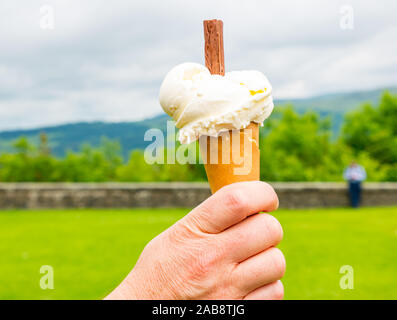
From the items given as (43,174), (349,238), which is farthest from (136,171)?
(349,238)

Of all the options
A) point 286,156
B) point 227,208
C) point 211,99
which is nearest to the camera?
point 227,208

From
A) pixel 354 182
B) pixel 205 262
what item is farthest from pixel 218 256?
pixel 354 182

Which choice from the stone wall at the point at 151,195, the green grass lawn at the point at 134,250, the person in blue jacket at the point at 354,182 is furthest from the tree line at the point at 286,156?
the person in blue jacket at the point at 354,182

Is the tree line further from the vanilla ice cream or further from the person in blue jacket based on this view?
the vanilla ice cream

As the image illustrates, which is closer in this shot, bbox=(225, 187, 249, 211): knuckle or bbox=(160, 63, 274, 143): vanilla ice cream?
bbox=(225, 187, 249, 211): knuckle

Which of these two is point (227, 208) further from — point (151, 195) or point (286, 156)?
point (286, 156)

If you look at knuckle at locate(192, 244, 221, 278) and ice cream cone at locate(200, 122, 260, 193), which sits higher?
ice cream cone at locate(200, 122, 260, 193)

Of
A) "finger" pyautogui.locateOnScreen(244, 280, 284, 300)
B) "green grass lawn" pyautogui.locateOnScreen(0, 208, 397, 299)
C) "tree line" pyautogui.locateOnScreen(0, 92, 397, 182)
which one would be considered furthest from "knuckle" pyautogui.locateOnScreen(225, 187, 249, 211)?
"tree line" pyautogui.locateOnScreen(0, 92, 397, 182)
